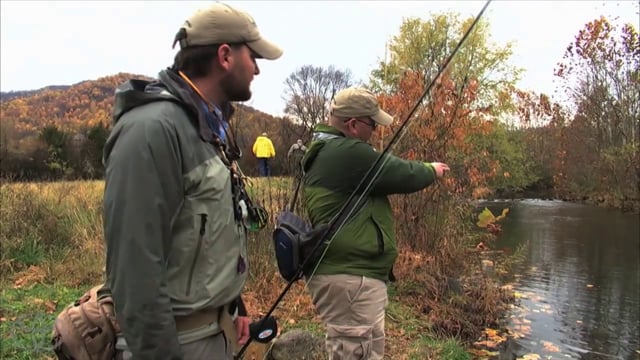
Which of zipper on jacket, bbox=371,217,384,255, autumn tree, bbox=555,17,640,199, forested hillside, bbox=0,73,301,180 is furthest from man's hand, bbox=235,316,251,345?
autumn tree, bbox=555,17,640,199

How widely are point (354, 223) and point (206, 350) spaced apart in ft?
4.76

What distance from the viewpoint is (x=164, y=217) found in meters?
1.58

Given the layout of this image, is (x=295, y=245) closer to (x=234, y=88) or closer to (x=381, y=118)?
(x=381, y=118)

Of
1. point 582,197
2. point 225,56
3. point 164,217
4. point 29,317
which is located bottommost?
point 582,197

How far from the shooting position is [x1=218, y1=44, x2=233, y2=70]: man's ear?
6.06ft

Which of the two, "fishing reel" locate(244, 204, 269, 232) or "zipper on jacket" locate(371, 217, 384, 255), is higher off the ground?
"fishing reel" locate(244, 204, 269, 232)

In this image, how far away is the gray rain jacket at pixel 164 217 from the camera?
1.52 metres

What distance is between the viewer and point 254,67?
1967 mm

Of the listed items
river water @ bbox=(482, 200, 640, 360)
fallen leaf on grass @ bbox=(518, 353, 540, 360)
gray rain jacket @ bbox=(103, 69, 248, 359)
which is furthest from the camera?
river water @ bbox=(482, 200, 640, 360)

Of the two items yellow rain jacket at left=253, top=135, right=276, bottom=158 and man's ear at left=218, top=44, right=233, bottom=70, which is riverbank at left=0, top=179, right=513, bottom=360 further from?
yellow rain jacket at left=253, top=135, right=276, bottom=158

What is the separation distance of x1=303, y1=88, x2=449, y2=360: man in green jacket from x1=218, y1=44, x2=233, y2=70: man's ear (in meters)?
1.35

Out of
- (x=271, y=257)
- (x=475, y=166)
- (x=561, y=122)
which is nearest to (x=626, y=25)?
(x=561, y=122)

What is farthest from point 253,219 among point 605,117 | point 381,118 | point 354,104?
point 605,117

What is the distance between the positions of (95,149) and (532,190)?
32.9m
